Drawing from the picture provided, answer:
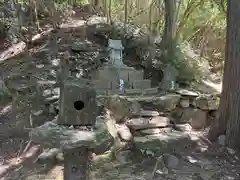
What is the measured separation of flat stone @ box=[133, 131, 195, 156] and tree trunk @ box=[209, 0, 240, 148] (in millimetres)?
615

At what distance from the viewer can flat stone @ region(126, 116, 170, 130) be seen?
17.7 feet

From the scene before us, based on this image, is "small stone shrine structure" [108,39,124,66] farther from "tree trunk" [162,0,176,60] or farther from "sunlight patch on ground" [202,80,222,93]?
"sunlight patch on ground" [202,80,222,93]

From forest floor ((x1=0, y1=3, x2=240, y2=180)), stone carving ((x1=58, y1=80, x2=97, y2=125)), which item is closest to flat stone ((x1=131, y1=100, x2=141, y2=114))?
forest floor ((x1=0, y1=3, x2=240, y2=180))

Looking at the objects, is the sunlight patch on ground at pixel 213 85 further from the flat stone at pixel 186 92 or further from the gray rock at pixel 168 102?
the gray rock at pixel 168 102

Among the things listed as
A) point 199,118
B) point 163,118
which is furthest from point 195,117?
point 163,118

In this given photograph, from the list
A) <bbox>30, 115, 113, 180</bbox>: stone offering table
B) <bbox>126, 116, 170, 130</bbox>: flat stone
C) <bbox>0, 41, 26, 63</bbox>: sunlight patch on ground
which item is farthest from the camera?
<bbox>0, 41, 26, 63</bbox>: sunlight patch on ground

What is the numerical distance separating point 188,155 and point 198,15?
19.4ft

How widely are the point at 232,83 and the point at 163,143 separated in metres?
1.29

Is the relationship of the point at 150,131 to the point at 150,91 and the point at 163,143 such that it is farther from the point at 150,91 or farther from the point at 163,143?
the point at 150,91

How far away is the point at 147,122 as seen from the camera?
5.55 meters

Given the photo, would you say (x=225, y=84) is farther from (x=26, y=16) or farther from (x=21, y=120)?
(x=26, y=16)

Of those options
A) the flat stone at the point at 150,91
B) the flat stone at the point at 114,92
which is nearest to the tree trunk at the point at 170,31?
the flat stone at the point at 150,91

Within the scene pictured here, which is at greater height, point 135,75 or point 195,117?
point 135,75

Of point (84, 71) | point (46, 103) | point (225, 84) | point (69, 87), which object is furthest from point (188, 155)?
point (84, 71)
